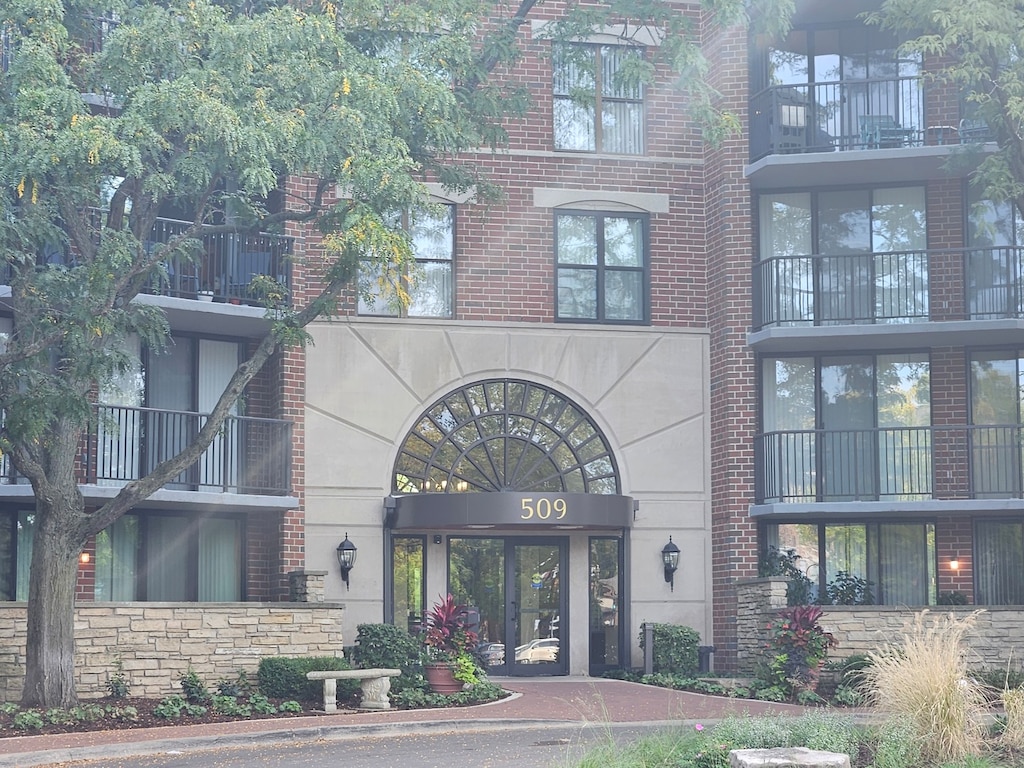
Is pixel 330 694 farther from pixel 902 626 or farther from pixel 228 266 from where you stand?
pixel 902 626

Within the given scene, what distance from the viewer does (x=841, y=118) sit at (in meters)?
26.4

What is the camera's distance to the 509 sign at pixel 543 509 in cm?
2398

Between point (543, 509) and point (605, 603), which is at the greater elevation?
point (543, 509)

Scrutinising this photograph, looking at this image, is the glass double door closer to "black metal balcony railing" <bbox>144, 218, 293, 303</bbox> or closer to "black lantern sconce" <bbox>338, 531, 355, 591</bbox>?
"black lantern sconce" <bbox>338, 531, 355, 591</bbox>

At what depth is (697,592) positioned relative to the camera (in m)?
26.0

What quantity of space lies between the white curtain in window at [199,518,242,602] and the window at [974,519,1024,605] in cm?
1199

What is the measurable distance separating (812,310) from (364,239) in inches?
449

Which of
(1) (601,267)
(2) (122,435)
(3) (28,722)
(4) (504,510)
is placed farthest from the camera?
(1) (601,267)

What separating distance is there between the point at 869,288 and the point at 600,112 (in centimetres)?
551

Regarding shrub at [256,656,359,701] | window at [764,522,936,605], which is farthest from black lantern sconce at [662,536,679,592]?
shrub at [256,656,359,701]

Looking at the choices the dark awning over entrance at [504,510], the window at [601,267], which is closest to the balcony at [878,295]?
the window at [601,267]

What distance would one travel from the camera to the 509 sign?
24.0 metres

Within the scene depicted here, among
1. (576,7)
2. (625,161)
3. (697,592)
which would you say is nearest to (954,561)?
(697,592)

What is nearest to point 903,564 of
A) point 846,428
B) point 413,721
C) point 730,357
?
point 846,428
